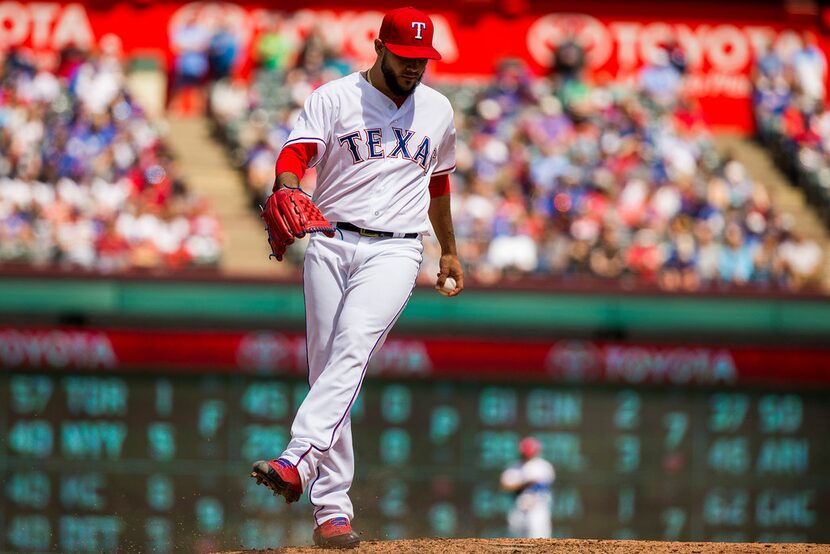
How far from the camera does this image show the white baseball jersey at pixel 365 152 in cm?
530

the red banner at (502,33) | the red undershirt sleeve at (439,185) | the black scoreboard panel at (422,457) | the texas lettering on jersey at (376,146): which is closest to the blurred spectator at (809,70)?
the red banner at (502,33)

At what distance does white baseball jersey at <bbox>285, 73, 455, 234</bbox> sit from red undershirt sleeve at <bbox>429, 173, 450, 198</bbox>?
0.33m

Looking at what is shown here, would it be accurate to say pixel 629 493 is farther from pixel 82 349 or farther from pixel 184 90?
pixel 184 90

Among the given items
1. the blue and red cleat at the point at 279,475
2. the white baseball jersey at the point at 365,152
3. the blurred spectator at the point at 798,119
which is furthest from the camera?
the blurred spectator at the point at 798,119

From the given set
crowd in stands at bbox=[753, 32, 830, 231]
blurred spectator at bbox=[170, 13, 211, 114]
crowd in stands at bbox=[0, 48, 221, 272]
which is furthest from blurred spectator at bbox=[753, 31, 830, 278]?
blurred spectator at bbox=[170, 13, 211, 114]

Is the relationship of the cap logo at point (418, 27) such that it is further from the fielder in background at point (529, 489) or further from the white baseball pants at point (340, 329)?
the fielder in background at point (529, 489)

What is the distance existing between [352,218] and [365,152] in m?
0.26

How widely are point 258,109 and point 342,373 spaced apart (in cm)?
1071

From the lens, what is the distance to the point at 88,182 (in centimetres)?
1355

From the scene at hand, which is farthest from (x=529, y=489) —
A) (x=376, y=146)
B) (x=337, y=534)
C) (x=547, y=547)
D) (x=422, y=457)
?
Result: (x=376, y=146)

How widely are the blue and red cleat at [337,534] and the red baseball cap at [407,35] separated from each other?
180 centimetres

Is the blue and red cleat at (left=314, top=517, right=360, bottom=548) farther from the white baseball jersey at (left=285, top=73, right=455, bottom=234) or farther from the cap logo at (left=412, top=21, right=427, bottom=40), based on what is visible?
the cap logo at (left=412, top=21, right=427, bottom=40)

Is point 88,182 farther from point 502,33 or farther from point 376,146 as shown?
point 376,146

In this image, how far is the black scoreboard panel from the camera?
1025 centimetres
